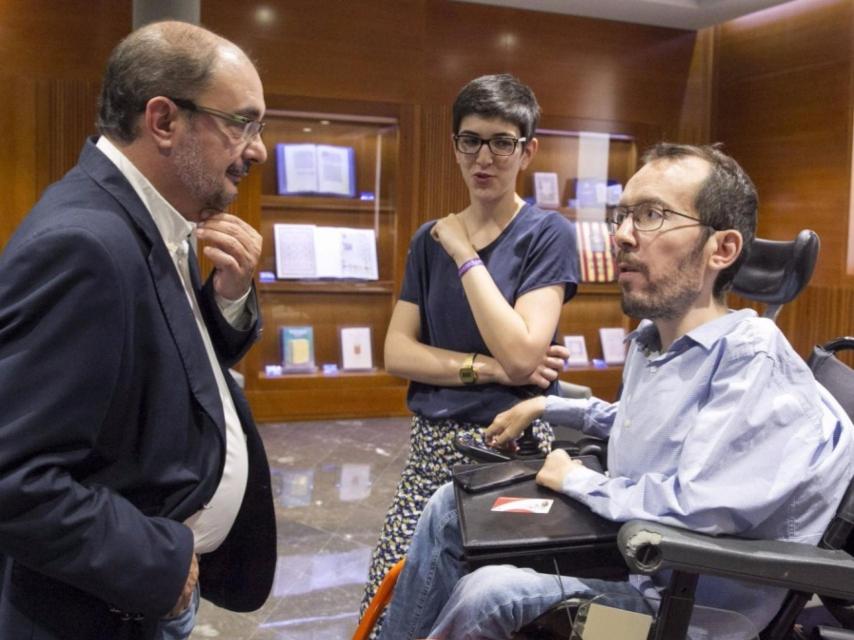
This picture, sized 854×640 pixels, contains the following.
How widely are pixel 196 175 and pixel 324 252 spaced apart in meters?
4.71

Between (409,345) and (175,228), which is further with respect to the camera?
(409,345)

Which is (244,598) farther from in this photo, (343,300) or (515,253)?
(343,300)

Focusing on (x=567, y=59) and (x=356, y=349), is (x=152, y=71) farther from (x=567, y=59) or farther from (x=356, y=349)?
(x=567, y=59)

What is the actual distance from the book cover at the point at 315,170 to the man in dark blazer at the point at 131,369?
14.8 feet

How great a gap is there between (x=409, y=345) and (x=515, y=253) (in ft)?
1.08

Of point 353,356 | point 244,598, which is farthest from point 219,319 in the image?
point 353,356

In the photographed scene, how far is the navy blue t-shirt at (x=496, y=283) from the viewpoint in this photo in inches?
78.1

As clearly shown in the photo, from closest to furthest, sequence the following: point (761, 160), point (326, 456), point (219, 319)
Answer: point (219, 319), point (326, 456), point (761, 160)

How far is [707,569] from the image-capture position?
1355mm

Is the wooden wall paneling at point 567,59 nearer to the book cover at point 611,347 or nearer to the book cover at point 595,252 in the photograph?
the book cover at point 595,252

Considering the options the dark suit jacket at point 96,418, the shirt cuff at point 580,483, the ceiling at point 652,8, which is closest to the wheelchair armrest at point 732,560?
the shirt cuff at point 580,483

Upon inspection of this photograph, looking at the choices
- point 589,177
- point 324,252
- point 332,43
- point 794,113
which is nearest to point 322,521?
point 324,252

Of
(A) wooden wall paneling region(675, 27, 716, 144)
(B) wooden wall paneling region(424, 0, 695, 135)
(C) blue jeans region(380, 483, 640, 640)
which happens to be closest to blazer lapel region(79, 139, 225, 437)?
(C) blue jeans region(380, 483, 640, 640)

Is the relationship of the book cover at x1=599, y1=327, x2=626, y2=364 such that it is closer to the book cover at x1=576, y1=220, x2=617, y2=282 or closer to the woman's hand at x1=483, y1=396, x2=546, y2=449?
the book cover at x1=576, y1=220, x2=617, y2=282
